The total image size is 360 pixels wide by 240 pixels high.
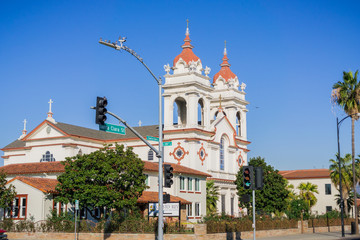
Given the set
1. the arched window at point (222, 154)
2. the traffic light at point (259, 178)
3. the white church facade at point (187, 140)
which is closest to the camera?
the traffic light at point (259, 178)

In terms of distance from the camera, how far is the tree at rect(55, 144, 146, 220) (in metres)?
39.1

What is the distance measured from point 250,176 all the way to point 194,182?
32.2 m

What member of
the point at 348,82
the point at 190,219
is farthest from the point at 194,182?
the point at 348,82

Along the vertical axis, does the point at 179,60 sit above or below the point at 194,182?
above

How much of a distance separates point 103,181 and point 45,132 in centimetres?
3422

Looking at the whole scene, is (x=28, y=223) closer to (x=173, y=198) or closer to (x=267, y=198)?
(x=173, y=198)

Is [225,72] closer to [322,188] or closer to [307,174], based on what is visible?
[307,174]

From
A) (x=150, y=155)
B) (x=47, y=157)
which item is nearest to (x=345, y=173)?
(x=150, y=155)

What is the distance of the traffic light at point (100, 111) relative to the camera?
23125 millimetres

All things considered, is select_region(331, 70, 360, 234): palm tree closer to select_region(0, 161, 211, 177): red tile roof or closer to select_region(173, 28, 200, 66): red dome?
select_region(0, 161, 211, 177): red tile roof

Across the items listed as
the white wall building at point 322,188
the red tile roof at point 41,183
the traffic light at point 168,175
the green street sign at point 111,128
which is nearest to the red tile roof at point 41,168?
the red tile roof at point 41,183

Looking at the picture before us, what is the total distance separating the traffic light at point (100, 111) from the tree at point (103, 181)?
54.1 ft

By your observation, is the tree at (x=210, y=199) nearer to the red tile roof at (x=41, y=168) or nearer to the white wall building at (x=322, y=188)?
the red tile roof at (x=41, y=168)

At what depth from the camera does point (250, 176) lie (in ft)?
89.5
